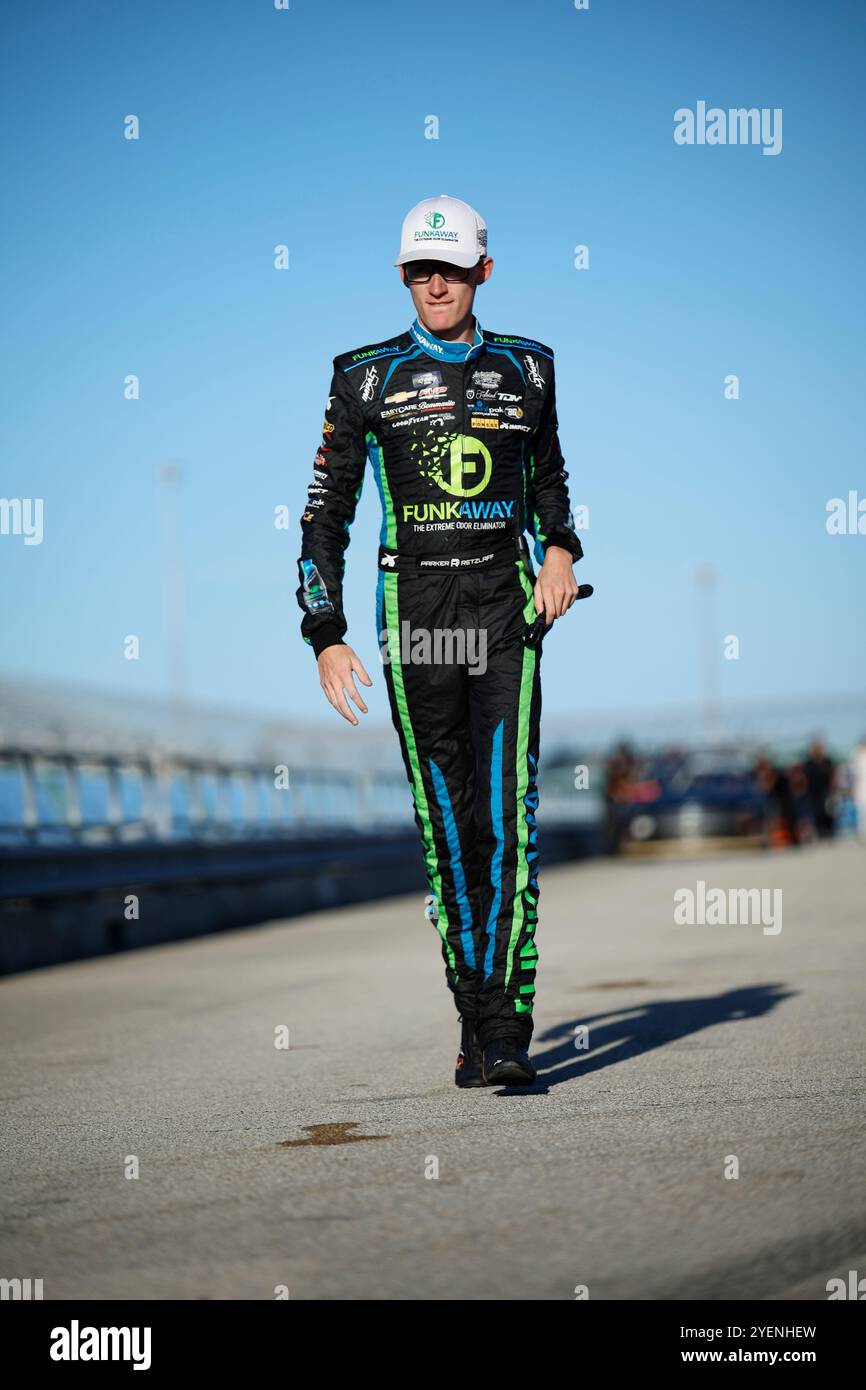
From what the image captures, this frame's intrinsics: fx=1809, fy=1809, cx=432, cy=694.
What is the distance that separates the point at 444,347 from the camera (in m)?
5.10

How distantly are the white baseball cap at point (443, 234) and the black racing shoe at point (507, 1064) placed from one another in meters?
2.15

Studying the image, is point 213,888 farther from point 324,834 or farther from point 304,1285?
point 304,1285

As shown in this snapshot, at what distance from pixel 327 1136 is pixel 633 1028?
7.69 feet

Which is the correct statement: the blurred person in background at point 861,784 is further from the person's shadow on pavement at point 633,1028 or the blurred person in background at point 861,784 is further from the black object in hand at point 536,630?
the black object in hand at point 536,630

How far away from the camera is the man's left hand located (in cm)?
501

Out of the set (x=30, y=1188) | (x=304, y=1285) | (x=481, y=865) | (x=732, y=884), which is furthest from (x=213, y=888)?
(x=304, y=1285)

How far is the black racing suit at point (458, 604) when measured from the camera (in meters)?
5.01

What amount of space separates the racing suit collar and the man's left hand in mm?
617

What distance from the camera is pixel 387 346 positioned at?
5172 mm

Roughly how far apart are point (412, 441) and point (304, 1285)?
277cm

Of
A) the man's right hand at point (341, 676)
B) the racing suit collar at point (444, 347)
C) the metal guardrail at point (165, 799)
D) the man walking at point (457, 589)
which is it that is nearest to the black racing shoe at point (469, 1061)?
the man walking at point (457, 589)

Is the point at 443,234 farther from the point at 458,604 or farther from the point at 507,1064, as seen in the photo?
the point at 507,1064

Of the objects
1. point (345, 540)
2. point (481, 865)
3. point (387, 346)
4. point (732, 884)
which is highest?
point (387, 346)
